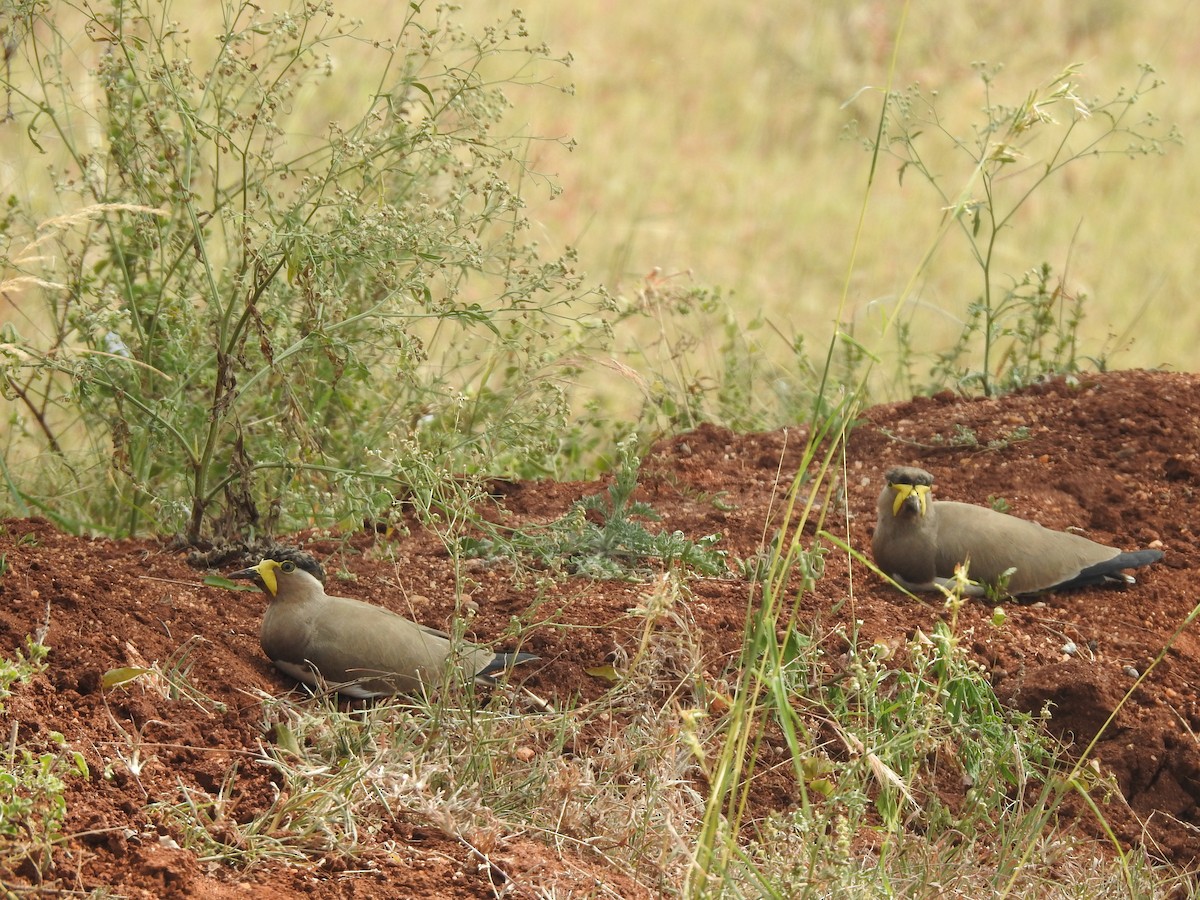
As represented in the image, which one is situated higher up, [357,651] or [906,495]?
[906,495]

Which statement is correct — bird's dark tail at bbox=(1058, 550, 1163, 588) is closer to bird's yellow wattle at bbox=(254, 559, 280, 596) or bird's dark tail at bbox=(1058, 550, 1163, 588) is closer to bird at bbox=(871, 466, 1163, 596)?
bird at bbox=(871, 466, 1163, 596)

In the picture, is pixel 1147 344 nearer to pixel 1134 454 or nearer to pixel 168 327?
pixel 1134 454

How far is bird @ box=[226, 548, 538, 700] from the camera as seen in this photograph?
3789mm

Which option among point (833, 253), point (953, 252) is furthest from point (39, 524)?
point (953, 252)

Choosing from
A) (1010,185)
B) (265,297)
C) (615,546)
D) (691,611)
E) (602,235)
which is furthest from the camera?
(1010,185)

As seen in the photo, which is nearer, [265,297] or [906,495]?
[265,297]

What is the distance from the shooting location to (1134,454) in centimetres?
529

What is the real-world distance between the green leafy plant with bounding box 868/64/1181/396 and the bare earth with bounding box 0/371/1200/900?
35 centimetres

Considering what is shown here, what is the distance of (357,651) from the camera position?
3.80 metres

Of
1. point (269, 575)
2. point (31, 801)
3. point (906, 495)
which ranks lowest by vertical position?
point (31, 801)

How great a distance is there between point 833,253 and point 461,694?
8.11 metres

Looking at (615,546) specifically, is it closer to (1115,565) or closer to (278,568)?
(278,568)

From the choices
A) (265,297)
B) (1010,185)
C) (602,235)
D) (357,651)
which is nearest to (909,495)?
(357,651)

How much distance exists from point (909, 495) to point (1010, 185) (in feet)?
26.9
